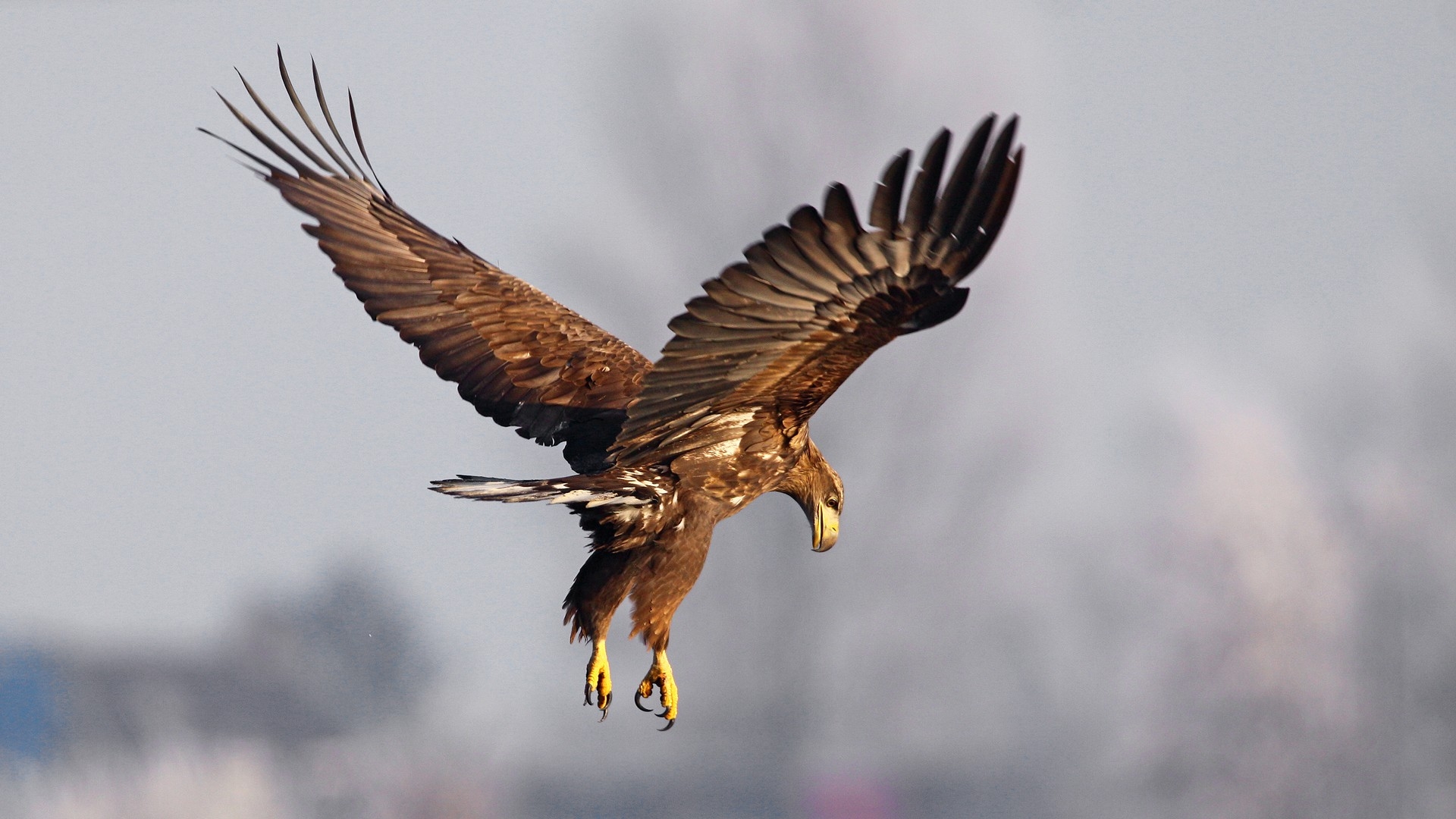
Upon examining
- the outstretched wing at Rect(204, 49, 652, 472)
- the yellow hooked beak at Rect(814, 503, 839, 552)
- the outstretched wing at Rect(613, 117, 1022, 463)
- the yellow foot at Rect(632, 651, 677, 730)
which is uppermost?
the outstretched wing at Rect(204, 49, 652, 472)

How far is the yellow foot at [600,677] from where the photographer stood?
4949 mm

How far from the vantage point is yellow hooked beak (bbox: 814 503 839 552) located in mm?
5426

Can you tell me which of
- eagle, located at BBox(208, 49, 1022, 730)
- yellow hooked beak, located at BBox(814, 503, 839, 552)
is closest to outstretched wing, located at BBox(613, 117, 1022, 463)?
eagle, located at BBox(208, 49, 1022, 730)

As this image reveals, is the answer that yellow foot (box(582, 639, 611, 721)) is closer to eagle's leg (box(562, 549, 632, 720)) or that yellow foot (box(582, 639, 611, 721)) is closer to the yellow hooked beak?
eagle's leg (box(562, 549, 632, 720))

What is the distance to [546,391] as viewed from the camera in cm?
574

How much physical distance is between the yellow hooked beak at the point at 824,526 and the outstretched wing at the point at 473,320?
2.70 ft

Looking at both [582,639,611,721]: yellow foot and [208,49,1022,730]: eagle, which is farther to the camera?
[582,639,611,721]: yellow foot

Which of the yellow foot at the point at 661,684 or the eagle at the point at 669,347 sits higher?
the eagle at the point at 669,347

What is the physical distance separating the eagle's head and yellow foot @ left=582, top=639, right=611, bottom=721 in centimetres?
90

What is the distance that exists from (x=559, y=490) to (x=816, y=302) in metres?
0.97

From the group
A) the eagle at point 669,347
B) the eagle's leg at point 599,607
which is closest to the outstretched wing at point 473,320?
the eagle at point 669,347

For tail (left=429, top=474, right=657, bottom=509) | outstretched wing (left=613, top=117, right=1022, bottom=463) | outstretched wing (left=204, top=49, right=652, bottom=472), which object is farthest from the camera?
outstretched wing (left=204, top=49, right=652, bottom=472)

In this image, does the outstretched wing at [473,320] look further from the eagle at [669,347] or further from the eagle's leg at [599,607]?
the eagle's leg at [599,607]

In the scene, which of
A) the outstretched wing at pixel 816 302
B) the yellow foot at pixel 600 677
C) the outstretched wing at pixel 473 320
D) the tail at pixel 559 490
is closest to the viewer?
the outstretched wing at pixel 816 302
